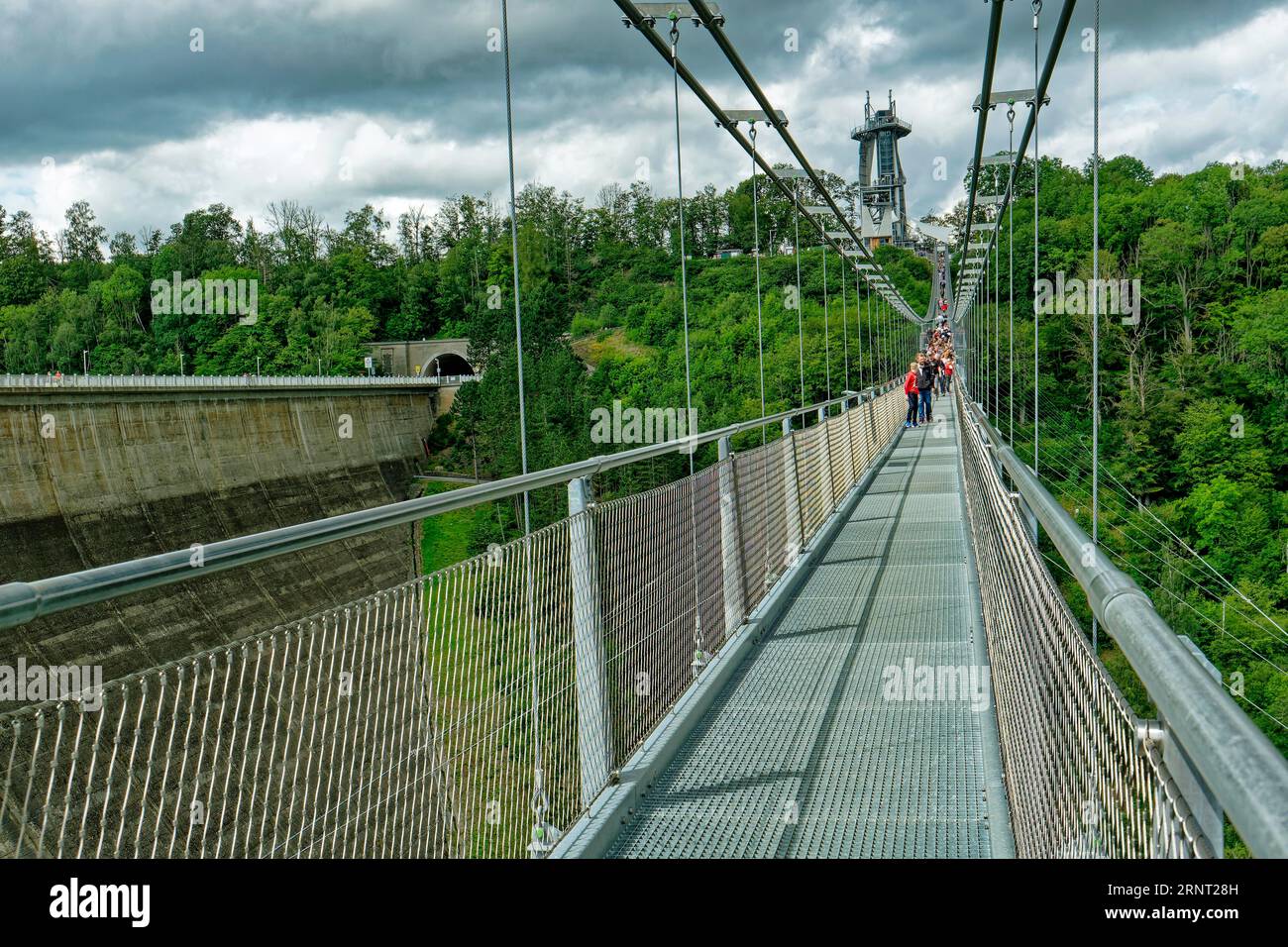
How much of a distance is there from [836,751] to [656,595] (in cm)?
82

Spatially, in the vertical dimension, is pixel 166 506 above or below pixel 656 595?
below

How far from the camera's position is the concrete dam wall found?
108 ft

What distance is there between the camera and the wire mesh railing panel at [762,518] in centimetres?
579

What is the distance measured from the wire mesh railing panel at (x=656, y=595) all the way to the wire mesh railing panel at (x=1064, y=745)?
115 cm

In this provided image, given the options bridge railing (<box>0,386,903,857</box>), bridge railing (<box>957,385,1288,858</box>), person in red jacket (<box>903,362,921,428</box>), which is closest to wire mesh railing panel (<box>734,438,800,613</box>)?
bridge railing (<box>0,386,903,857</box>)

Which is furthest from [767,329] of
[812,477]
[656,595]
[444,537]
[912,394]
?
[656,595]

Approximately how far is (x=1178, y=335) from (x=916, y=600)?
42378 mm

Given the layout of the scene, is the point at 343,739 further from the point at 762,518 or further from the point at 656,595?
the point at 762,518

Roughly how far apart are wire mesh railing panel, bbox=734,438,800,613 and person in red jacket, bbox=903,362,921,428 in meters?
13.0

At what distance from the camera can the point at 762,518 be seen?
6.34m

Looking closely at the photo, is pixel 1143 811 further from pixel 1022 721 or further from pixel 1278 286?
pixel 1278 286

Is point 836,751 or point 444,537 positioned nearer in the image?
point 836,751

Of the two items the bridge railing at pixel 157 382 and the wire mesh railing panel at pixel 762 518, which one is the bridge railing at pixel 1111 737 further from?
the bridge railing at pixel 157 382

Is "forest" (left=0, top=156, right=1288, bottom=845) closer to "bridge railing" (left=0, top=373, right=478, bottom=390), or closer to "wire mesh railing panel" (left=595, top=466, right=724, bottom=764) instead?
"wire mesh railing panel" (left=595, top=466, right=724, bottom=764)
